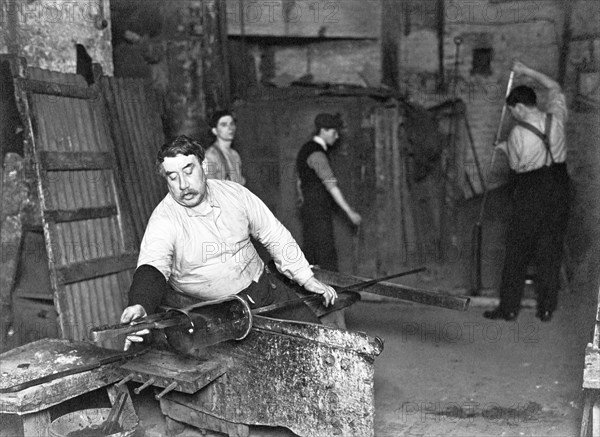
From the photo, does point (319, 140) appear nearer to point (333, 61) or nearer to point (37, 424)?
point (333, 61)

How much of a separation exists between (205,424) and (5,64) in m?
2.93

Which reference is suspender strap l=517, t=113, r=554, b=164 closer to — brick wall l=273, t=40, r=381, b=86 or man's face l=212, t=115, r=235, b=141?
brick wall l=273, t=40, r=381, b=86

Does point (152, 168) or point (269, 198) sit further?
point (269, 198)

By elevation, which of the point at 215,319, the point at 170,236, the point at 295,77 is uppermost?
the point at 295,77

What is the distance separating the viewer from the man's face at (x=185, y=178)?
13.1ft

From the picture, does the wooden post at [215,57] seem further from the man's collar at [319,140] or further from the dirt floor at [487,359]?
the dirt floor at [487,359]

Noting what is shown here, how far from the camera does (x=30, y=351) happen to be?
426cm

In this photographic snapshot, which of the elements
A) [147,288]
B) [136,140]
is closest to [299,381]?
[147,288]

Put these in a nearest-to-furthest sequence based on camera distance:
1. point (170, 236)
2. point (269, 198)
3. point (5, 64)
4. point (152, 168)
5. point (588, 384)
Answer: point (588, 384)
point (170, 236)
point (5, 64)
point (152, 168)
point (269, 198)

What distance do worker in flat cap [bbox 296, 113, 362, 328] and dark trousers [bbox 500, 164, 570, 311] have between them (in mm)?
1459

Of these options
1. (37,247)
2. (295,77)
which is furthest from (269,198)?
(37,247)

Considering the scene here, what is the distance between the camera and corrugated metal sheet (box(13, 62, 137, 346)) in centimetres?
507

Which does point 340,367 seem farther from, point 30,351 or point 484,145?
point 484,145

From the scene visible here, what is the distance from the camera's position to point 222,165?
617 cm
